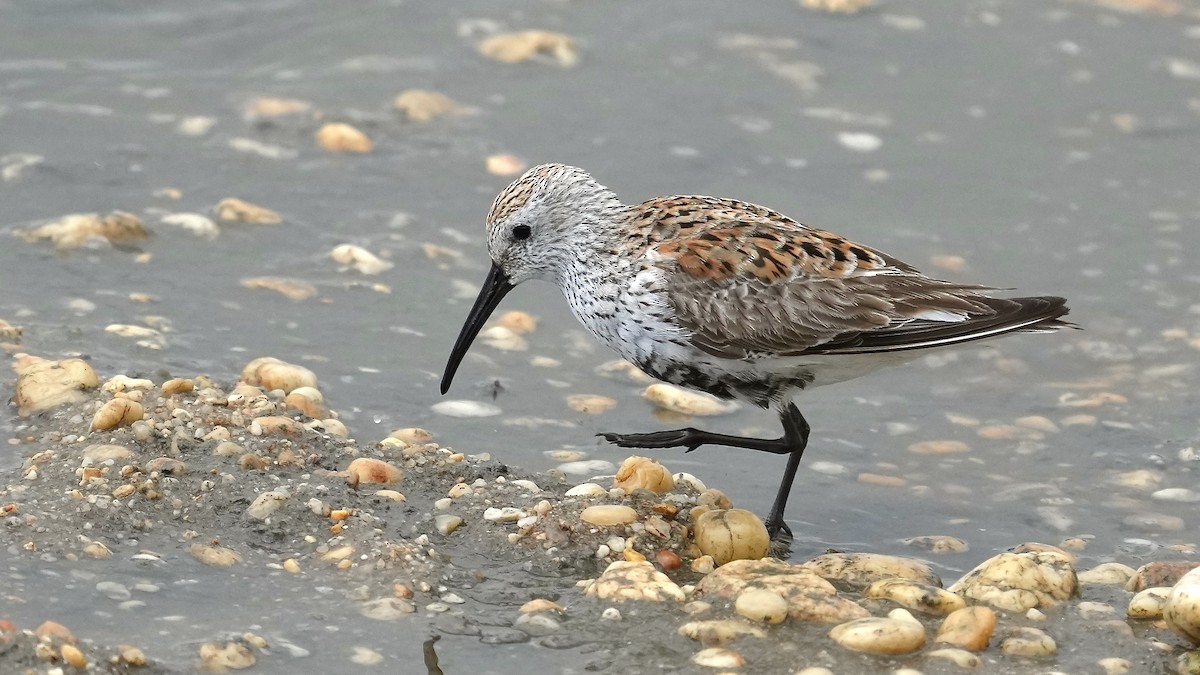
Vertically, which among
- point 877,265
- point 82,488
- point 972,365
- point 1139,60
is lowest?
point 82,488

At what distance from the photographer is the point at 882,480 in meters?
6.86

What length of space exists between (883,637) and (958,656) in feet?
0.80

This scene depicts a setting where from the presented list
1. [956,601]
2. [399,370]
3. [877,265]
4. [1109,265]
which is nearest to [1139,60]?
[1109,265]

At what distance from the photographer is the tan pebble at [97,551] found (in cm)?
507

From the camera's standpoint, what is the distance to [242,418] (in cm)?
610

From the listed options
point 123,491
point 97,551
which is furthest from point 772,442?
point 97,551

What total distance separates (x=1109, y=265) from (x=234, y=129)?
554 cm

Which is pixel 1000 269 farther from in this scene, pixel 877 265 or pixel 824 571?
pixel 824 571

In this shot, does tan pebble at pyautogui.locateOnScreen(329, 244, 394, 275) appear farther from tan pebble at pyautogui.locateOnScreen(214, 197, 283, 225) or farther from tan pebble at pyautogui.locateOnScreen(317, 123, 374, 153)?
tan pebble at pyautogui.locateOnScreen(317, 123, 374, 153)

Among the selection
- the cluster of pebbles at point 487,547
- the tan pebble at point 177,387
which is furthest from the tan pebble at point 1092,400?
the tan pebble at point 177,387

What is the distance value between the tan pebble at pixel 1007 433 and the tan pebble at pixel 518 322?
7.84 feet

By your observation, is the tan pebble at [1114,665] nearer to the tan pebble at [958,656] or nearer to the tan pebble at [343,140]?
the tan pebble at [958,656]

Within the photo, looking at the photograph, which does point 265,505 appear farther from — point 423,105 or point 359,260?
point 423,105

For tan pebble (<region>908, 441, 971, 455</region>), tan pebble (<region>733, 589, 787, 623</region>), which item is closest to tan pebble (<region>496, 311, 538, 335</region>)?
tan pebble (<region>908, 441, 971, 455</region>)
